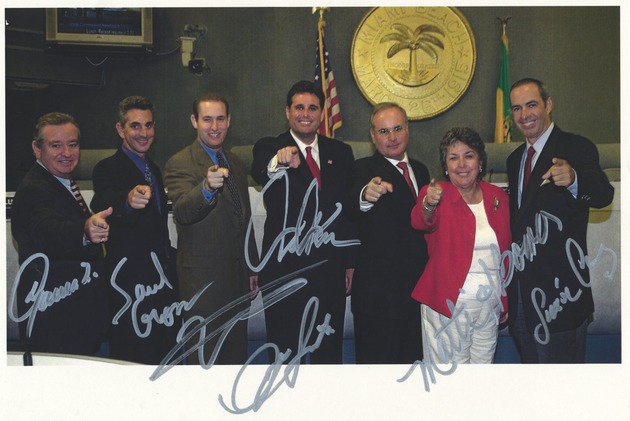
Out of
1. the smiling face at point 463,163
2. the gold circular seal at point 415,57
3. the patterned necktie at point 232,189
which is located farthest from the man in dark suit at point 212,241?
the smiling face at point 463,163

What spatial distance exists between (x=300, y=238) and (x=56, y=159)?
95cm

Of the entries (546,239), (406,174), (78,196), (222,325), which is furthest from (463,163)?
(78,196)

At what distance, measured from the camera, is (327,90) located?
2971 mm

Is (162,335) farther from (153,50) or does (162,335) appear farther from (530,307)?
(530,307)

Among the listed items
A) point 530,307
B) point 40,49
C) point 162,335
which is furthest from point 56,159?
point 530,307

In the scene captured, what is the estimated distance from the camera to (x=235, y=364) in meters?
2.39

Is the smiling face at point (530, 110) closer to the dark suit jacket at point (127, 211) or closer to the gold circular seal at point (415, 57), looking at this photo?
the gold circular seal at point (415, 57)

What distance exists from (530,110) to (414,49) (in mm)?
516

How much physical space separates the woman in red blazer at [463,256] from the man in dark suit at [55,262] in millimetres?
1202

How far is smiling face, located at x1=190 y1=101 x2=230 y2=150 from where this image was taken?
235cm

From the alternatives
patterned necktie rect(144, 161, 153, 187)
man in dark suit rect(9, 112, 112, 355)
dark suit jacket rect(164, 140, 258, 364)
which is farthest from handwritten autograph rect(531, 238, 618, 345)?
man in dark suit rect(9, 112, 112, 355)

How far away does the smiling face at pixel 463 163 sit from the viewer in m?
2.24

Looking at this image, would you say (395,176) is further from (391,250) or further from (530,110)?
(530,110)

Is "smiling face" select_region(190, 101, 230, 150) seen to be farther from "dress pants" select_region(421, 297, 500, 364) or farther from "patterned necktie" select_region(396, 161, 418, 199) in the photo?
"dress pants" select_region(421, 297, 500, 364)
